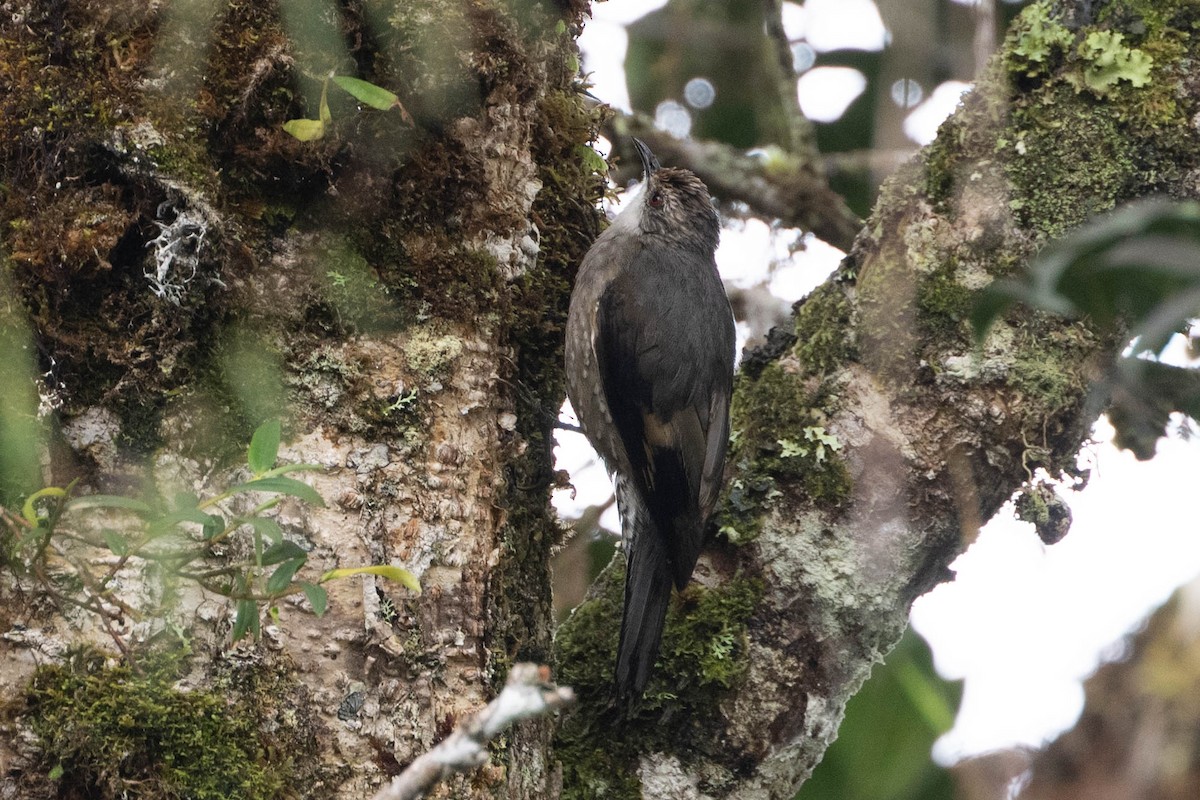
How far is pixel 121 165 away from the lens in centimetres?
Answer: 226

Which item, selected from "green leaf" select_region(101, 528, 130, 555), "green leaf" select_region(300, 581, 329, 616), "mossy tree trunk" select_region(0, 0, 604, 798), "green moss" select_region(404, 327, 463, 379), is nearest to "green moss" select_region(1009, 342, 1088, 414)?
"mossy tree trunk" select_region(0, 0, 604, 798)

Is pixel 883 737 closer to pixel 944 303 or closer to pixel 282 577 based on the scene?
pixel 944 303

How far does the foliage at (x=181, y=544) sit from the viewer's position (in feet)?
5.59

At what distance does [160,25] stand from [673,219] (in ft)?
7.33

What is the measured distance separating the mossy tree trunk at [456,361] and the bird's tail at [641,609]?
0.06 m

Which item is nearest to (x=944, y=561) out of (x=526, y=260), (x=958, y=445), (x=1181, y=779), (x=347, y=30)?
(x=958, y=445)

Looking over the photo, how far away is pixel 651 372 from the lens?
3730mm

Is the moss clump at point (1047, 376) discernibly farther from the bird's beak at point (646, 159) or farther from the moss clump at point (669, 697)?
the bird's beak at point (646, 159)

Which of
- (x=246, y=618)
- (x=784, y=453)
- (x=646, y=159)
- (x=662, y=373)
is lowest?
(x=246, y=618)

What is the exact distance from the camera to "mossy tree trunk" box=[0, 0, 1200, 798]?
7.19 feet

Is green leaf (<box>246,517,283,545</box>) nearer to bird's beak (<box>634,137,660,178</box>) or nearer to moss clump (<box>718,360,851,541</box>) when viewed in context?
moss clump (<box>718,360,851,541</box>)

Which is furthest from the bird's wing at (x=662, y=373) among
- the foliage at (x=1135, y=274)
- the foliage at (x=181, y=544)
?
the foliage at (x=1135, y=274)

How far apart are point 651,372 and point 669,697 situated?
1349mm

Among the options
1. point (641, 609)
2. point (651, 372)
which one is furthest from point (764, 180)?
point (641, 609)
